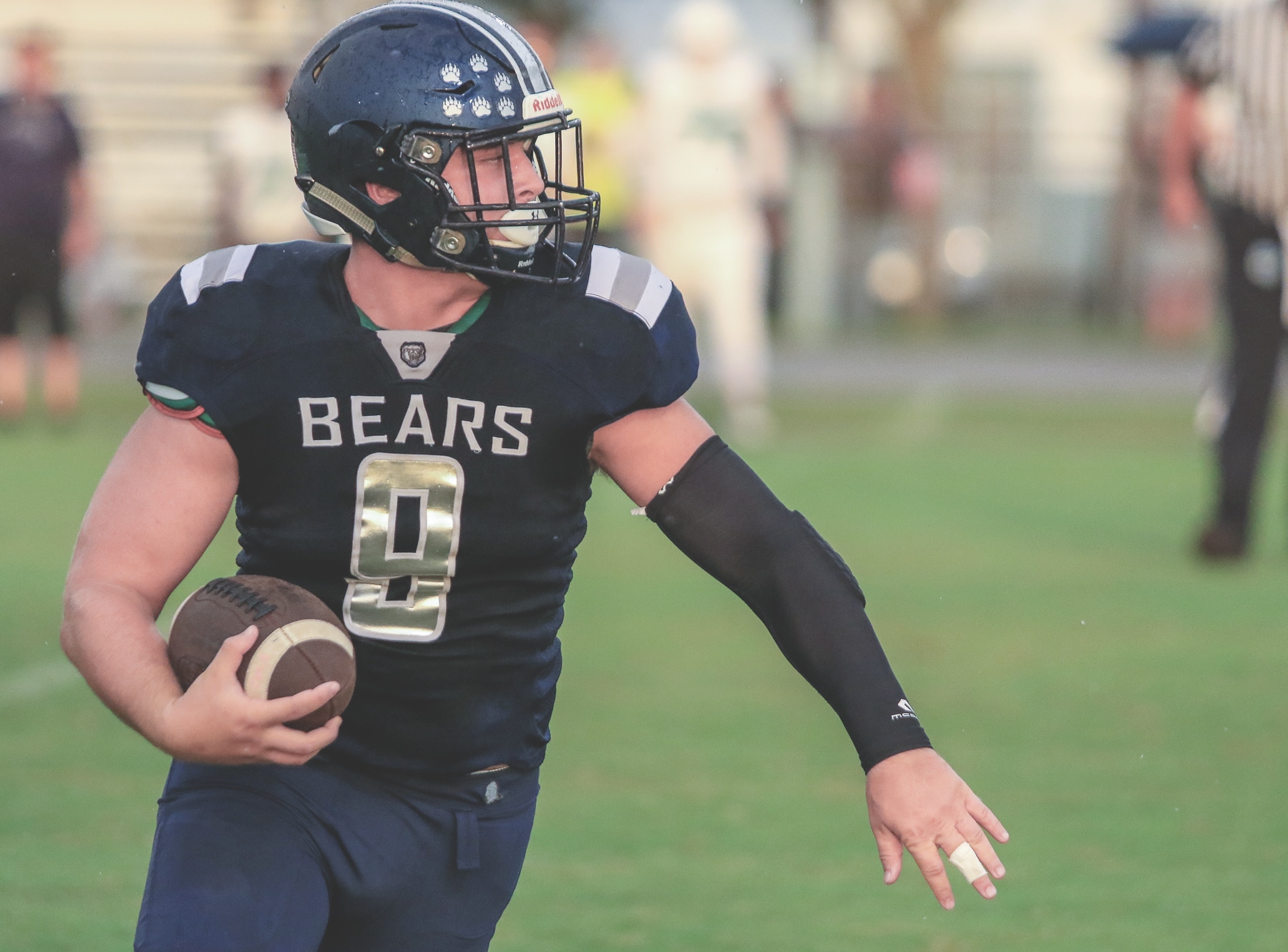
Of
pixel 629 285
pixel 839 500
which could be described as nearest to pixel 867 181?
pixel 839 500

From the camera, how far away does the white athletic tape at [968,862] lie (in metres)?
2.49

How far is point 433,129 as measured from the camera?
8.47ft

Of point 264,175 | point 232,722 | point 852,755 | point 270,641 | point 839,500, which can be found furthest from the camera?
point 264,175

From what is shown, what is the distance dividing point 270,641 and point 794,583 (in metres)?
0.70

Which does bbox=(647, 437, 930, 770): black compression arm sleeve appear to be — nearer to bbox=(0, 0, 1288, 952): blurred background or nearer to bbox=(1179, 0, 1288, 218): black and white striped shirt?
bbox=(0, 0, 1288, 952): blurred background

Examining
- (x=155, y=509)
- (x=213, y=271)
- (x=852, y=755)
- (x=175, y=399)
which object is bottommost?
(x=852, y=755)

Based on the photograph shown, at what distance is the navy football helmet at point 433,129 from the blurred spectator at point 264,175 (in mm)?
10901

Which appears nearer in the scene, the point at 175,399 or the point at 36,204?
the point at 175,399

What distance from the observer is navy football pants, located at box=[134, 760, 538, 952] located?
7.90 feet

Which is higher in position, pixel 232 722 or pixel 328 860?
pixel 232 722

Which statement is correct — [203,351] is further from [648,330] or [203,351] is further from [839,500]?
[839,500]

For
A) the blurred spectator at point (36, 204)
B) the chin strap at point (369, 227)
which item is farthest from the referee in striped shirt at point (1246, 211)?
the blurred spectator at point (36, 204)

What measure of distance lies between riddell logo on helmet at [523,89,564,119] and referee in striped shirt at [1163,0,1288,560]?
5.22 metres

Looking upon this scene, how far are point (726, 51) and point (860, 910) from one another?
28.2 ft
